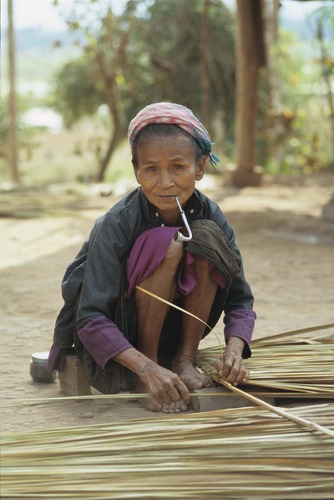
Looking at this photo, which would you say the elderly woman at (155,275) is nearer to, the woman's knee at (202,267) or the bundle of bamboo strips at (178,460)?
the woman's knee at (202,267)

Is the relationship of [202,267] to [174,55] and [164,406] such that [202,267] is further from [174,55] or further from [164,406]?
[174,55]

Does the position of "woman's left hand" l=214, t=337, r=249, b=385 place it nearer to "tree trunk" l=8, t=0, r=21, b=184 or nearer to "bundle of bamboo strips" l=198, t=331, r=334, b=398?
"bundle of bamboo strips" l=198, t=331, r=334, b=398

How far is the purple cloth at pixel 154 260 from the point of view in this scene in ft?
8.27

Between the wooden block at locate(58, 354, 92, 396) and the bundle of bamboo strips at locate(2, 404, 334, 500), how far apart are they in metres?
0.49

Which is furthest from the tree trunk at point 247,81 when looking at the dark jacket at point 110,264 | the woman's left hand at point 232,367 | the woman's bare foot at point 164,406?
the woman's bare foot at point 164,406

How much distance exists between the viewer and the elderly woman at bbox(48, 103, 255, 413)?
8.17 feet


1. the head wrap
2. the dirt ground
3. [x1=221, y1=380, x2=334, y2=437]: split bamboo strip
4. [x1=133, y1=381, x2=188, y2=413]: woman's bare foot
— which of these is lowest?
the dirt ground

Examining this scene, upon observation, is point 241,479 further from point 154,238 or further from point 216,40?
Answer: point 216,40

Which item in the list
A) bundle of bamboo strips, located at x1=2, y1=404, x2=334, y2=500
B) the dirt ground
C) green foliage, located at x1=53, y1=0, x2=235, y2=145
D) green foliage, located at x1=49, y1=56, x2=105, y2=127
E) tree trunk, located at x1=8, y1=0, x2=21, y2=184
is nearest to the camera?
bundle of bamboo strips, located at x1=2, y1=404, x2=334, y2=500

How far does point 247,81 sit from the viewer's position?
9.20 metres

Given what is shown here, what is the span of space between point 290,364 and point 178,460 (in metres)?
0.70

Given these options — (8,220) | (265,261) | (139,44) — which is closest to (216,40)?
(139,44)

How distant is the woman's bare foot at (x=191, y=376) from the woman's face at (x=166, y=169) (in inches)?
19.4

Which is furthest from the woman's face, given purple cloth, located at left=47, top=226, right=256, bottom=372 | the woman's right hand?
the woman's right hand
